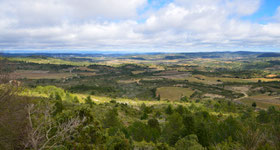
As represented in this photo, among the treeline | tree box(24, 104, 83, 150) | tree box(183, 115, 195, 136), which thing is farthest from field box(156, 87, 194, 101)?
tree box(24, 104, 83, 150)

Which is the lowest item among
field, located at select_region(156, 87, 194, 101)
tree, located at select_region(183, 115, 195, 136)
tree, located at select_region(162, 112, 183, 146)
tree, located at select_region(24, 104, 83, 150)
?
field, located at select_region(156, 87, 194, 101)

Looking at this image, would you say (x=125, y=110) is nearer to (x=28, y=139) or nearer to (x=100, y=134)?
(x=100, y=134)

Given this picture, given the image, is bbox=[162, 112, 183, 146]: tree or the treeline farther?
bbox=[162, 112, 183, 146]: tree

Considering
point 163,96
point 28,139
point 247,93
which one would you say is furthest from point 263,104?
point 28,139

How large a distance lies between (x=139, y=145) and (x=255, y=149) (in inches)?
415

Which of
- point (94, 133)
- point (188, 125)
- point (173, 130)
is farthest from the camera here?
point (173, 130)

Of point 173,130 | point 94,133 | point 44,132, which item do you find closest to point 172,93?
point 173,130

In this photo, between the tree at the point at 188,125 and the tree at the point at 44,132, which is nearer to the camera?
the tree at the point at 44,132

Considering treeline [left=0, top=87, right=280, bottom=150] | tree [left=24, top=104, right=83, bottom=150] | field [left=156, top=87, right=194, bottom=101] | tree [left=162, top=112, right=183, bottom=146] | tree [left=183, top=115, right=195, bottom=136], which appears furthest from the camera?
field [left=156, top=87, right=194, bottom=101]

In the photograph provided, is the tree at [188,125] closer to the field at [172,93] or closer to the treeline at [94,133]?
the treeline at [94,133]

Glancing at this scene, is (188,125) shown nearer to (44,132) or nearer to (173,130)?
(173,130)

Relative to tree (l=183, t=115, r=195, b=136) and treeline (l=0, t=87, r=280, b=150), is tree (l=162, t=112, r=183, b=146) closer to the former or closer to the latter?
treeline (l=0, t=87, r=280, b=150)

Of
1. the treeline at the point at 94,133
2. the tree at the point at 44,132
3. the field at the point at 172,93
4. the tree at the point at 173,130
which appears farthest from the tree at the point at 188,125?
the field at the point at 172,93

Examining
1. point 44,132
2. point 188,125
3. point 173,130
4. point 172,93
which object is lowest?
point 172,93
